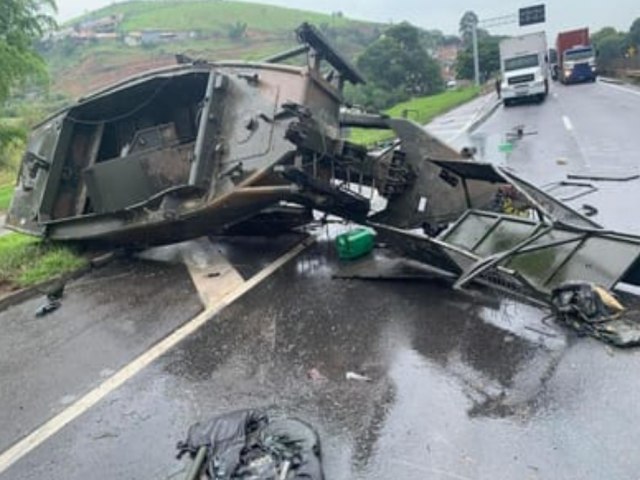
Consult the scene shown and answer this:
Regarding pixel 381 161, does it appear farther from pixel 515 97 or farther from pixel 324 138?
pixel 515 97

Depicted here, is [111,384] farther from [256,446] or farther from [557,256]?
[557,256]

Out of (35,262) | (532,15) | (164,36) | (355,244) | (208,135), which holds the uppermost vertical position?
(164,36)

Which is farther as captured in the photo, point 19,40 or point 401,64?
point 401,64

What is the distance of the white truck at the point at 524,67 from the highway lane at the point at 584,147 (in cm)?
485

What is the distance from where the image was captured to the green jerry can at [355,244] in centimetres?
714

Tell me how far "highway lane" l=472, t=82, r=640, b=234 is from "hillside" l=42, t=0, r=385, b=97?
27.6 metres

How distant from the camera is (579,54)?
43.7m

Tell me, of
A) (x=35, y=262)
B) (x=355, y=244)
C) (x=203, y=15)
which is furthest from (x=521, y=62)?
(x=203, y=15)

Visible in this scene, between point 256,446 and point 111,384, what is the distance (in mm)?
1584

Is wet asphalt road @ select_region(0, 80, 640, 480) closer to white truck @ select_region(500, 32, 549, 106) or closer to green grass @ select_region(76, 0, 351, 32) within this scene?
white truck @ select_region(500, 32, 549, 106)

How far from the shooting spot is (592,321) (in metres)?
4.67

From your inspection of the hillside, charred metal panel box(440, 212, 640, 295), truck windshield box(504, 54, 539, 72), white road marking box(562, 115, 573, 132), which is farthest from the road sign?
charred metal panel box(440, 212, 640, 295)

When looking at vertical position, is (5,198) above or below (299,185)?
below

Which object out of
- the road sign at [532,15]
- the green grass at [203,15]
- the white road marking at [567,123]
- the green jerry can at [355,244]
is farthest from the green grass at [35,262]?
the green grass at [203,15]
